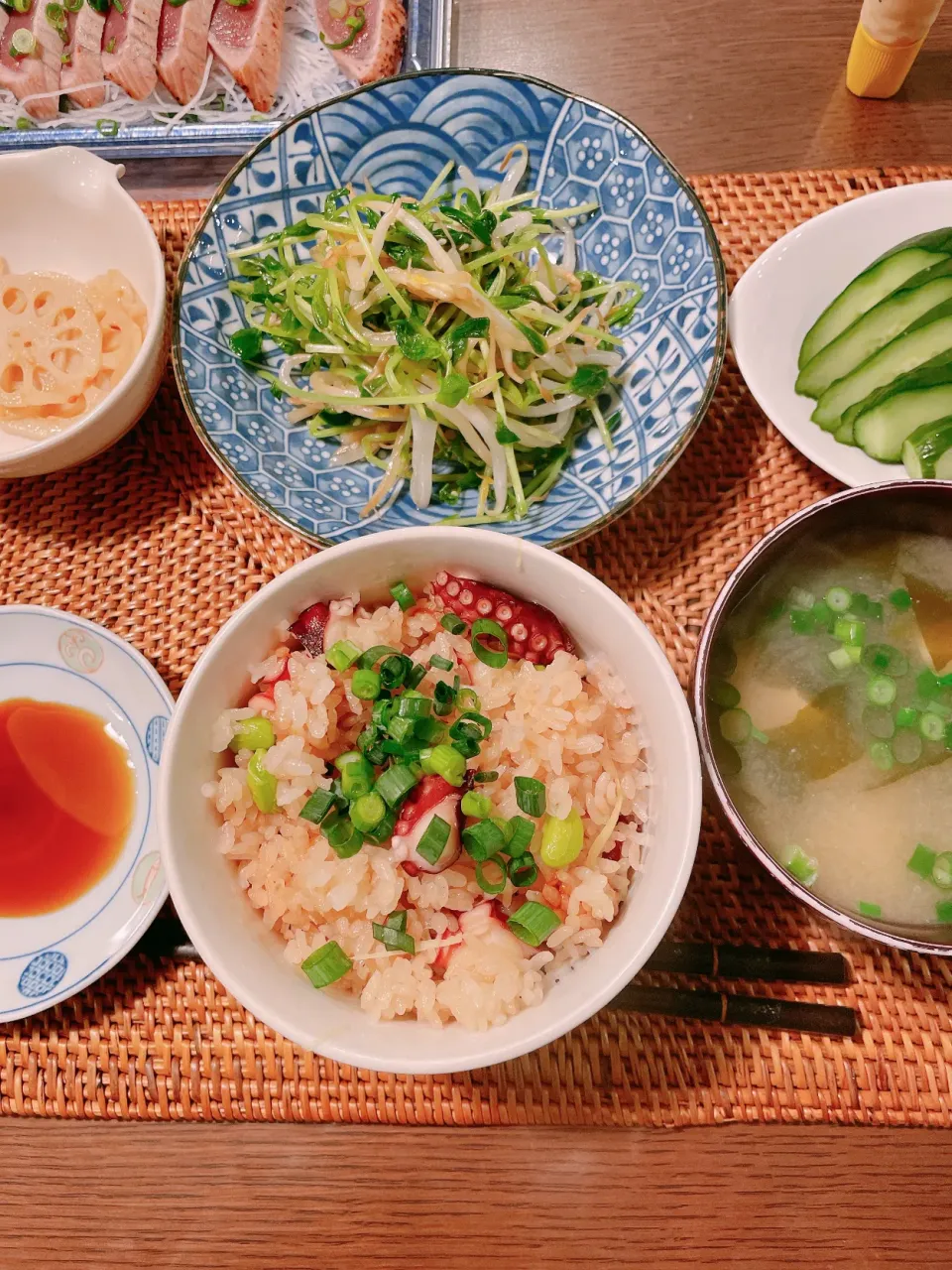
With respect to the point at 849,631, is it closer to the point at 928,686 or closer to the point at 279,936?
the point at 928,686

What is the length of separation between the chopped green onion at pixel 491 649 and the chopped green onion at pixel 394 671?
0.14m

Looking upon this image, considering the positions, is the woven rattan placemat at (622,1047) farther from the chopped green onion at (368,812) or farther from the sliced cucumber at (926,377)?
the chopped green onion at (368,812)

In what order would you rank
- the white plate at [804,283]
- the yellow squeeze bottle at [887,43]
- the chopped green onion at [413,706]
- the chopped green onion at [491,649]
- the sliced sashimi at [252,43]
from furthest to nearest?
the sliced sashimi at [252,43] → the yellow squeeze bottle at [887,43] → the white plate at [804,283] → the chopped green onion at [491,649] → the chopped green onion at [413,706]

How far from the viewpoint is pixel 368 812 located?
1386mm

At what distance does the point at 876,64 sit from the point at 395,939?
2.49 meters

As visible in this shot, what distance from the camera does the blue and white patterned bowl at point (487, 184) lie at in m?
1.84

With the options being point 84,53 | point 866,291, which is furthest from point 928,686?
point 84,53

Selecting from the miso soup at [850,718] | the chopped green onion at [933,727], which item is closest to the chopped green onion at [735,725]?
the miso soup at [850,718]

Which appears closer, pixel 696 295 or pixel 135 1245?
pixel 135 1245

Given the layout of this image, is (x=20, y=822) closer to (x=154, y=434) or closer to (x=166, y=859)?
(x=166, y=859)

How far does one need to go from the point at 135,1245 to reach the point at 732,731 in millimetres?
1523

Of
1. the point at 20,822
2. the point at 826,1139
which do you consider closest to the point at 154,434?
the point at 20,822

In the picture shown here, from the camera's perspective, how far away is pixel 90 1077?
5.62 feet

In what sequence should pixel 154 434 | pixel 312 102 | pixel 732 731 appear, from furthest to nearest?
pixel 312 102
pixel 154 434
pixel 732 731
